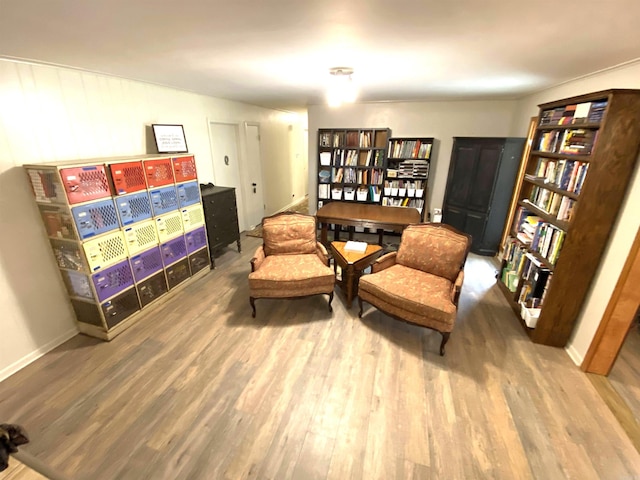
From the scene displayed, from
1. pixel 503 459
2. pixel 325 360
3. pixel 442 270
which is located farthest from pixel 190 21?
pixel 503 459

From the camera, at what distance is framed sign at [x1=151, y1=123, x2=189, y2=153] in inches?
121

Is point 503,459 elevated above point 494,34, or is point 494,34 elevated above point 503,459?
point 494,34

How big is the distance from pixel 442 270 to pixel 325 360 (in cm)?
137

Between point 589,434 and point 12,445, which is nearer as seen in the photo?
point 12,445

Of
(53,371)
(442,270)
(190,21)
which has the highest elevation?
(190,21)

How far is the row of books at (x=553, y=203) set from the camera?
7.34 ft

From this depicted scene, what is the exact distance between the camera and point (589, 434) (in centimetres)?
169

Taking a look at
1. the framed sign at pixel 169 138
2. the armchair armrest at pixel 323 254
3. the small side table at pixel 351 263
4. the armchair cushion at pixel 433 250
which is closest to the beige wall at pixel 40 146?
the framed sign at pixel 169 138

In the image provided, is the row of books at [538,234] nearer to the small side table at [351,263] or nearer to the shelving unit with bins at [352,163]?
the small side table at [351,263]

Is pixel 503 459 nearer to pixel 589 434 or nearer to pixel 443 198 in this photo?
pixel 589 434

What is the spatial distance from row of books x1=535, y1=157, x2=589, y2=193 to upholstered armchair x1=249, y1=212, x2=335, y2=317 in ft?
6.82

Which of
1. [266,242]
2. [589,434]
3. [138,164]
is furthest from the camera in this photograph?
[266,242]

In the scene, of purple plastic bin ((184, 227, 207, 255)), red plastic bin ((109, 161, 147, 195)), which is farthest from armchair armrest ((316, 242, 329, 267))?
red plastic bin ((109, 161, 147, 195))

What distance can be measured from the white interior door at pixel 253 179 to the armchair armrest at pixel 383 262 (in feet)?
10.3
